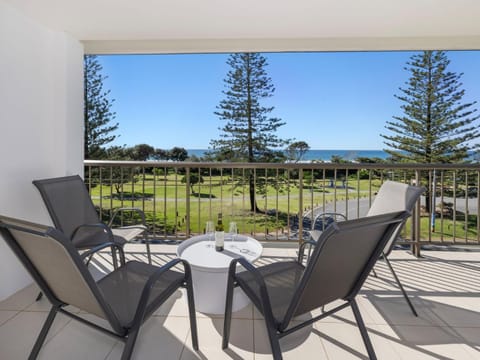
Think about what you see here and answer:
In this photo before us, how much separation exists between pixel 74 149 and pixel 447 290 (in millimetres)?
3658

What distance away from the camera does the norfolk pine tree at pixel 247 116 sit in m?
11.7

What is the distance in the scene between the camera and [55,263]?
4.38 ft

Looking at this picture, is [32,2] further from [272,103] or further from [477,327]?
[272,103]

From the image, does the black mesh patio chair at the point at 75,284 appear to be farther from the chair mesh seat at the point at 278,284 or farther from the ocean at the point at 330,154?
the ocean at the point at 330,154

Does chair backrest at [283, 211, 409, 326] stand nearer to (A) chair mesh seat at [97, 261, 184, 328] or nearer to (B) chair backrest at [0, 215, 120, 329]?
(A) chair mesh seat at [97, 261, 184, 328]

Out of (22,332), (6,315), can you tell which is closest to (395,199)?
(22,332)

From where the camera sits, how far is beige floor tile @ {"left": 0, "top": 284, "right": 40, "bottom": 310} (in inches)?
88.7

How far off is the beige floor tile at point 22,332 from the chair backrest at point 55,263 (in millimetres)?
559

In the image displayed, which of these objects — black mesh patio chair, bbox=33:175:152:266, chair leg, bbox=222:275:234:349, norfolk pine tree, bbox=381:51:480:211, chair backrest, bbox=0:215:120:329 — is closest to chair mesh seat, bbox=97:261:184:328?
chair backrest, bbox=0:215:120:329

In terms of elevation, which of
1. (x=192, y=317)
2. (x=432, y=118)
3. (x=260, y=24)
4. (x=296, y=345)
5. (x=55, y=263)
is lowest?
(x=296, y=345)

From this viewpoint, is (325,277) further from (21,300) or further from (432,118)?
(432,118)

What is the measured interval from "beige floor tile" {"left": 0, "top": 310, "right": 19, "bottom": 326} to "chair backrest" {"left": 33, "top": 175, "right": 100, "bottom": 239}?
2.00 ft

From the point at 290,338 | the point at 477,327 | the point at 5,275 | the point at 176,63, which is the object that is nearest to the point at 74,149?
the point at 5,275

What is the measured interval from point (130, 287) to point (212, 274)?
568 mm
